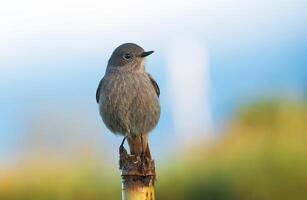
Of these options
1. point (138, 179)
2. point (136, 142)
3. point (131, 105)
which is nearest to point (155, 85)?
point (131, 105)

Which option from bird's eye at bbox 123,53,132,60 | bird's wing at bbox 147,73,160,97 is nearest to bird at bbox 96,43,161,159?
bird's wing at bbox 147,73,160,97

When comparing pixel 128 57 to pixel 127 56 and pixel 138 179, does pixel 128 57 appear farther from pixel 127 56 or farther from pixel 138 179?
pixel 138 179

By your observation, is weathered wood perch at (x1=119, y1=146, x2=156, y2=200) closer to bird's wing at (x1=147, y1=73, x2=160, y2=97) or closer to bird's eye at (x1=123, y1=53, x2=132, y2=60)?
bird's wing at (x1=147, y1=73, x2=160, y2=97)

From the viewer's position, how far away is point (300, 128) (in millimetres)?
5195

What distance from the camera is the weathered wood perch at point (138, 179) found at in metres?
2.44

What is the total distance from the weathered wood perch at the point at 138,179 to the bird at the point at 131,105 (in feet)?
3.75

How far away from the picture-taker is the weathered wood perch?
8.01 feet

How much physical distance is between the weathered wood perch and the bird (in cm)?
114

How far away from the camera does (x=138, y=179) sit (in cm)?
250

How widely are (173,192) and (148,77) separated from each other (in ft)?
3.78

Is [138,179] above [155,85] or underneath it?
underneath

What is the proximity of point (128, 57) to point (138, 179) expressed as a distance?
6.21ft

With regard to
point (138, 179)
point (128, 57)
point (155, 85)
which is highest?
point (128, 57)

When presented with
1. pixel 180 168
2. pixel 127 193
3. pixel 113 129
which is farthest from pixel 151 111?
pixel 127 193
